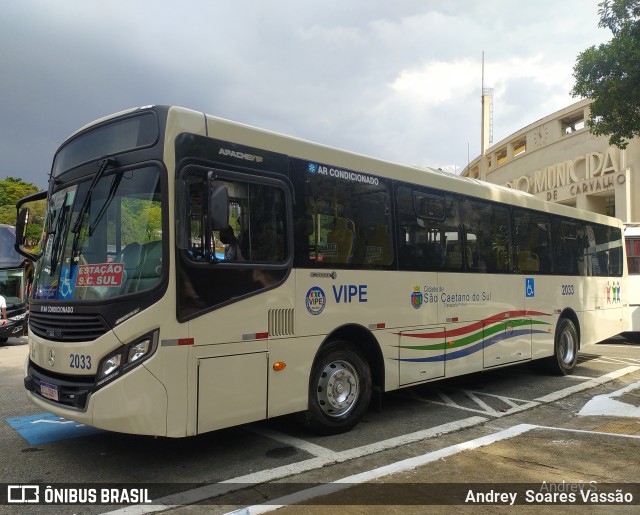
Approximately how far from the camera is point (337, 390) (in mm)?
→ 5859

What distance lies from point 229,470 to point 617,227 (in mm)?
11150

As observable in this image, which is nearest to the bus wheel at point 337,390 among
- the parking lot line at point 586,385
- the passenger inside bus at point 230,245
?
the passenger inside bus at point 230,245

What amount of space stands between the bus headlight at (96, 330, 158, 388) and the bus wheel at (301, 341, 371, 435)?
73.3 inches

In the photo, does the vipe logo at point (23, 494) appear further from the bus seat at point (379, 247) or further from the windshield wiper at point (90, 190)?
the bus seat at point (379, 247)

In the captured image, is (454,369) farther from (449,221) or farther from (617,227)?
(617,227)

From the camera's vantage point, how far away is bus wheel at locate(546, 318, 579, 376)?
31.8 ft

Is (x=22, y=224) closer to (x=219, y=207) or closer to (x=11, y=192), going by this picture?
(x=219, y=207)

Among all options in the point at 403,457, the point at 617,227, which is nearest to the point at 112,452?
the point at 403,457

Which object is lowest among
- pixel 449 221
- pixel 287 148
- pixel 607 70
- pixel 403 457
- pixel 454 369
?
pixel 403 457

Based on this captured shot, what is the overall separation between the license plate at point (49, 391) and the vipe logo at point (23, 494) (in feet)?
2.41

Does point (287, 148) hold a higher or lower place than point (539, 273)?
higher

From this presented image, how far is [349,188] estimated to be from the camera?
20.0ft

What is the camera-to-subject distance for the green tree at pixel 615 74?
11.1 meters

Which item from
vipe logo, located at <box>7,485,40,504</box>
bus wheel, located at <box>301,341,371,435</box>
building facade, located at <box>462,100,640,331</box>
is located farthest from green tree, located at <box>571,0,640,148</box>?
building facade, located at <box>462,100,640,331</box>
